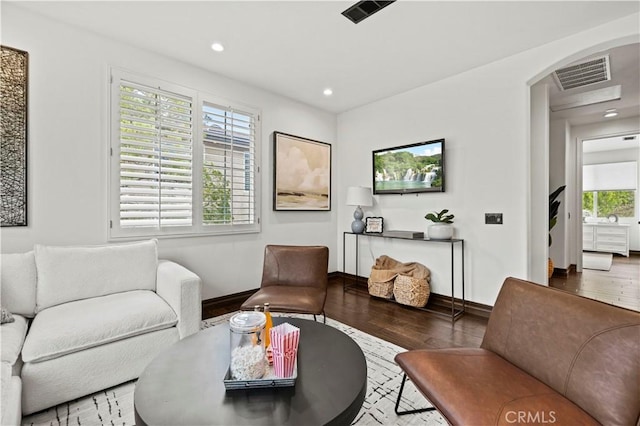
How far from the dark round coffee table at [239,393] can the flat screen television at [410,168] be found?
2.66 meters

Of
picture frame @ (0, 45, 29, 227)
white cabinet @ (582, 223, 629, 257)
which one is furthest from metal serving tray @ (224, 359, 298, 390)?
white cabinet @ (582, 223, 629, 257)

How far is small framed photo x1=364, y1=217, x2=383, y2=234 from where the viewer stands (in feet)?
13.1

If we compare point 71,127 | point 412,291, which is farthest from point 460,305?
point 71,127

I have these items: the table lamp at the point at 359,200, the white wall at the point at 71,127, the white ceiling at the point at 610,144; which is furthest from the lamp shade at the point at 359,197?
the white ceiling at the point at 610,144

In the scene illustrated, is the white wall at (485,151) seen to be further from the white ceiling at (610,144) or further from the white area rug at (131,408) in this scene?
the white ceiling at (610,144)

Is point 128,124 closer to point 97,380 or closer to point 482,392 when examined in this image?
point 97,380

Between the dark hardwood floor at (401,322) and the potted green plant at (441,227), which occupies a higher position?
the potted green plant at (441,227)

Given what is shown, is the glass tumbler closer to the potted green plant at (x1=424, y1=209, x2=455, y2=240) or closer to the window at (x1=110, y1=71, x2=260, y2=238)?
the window at (x1=110, y1=71, x2=260, y2=238)

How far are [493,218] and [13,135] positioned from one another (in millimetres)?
4341

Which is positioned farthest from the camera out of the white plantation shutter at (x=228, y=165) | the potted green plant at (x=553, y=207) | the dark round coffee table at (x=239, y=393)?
the potted green plant at (x=553, y=207)

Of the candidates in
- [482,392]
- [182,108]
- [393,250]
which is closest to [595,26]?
[393,250]

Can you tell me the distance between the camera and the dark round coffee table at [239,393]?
3.15 ft

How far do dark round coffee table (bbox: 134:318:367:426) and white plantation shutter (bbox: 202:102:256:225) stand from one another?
2094 millimetres

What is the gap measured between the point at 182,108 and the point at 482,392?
11.1 feet
